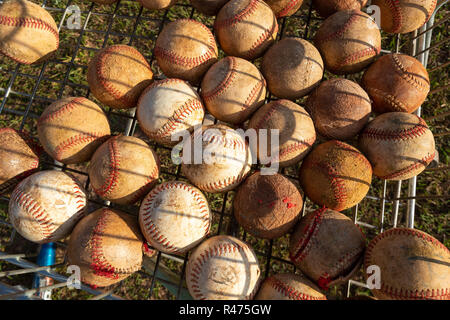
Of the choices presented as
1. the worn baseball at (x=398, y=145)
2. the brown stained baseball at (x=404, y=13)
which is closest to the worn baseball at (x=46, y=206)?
the worn baseball at (x=398, y=145)

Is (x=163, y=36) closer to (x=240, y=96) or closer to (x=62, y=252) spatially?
(x=240, y=96)

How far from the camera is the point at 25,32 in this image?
2.24 m

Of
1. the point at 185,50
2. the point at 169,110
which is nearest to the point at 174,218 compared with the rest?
the point at 169,110

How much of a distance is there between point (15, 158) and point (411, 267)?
2550 millimetres

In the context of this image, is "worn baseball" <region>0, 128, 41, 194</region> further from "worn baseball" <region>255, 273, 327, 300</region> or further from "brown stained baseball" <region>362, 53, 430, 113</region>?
"brown stained baseball" <region>362, 53, 430, 113</region>

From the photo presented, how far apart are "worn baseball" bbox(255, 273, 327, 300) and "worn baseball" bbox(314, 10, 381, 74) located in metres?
1.53

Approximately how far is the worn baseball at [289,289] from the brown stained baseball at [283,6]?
6.54 ft

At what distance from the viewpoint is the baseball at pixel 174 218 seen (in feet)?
6.15

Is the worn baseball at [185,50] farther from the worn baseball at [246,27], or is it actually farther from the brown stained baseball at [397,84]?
the brown stained baseball at [397,84]

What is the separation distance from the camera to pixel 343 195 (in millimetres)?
1942

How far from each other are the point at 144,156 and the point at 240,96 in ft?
2.46

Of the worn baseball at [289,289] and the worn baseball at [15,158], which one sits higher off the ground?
the worn baseball at [15,158]

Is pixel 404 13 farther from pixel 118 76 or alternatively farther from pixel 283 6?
pixel 118 76

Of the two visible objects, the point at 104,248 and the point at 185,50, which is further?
the point at 185,50
